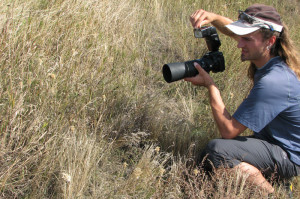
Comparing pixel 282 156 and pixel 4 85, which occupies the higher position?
pixel 4 85

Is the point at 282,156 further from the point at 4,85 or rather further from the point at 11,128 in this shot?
the point at 4,85

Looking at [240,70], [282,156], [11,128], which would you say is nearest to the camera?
[11,128]

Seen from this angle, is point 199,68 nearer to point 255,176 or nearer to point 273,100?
point 273,100

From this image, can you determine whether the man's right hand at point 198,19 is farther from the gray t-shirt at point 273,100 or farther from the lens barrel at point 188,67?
the gray t-shirt at point 273,100

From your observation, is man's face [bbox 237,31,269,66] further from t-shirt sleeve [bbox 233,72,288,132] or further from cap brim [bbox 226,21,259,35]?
t-shirt sleeve [bbox 233,72,288,132]

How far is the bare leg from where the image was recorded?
81.7 inches

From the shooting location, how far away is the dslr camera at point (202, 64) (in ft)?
6.81

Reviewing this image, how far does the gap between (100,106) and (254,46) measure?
3.55 feet

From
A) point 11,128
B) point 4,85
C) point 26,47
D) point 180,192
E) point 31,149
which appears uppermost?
point 26,47

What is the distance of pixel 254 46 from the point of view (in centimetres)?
207

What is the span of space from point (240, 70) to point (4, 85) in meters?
2.28

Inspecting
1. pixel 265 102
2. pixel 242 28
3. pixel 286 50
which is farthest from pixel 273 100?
pixel 242 28

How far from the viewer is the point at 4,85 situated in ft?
6.40

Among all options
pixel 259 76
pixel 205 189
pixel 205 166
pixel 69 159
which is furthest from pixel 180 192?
pixel 259 76
